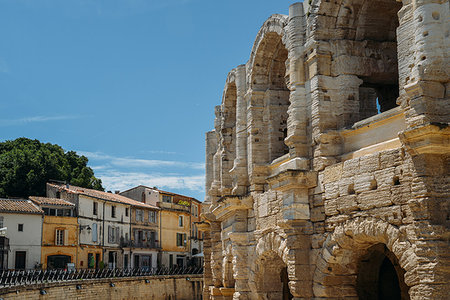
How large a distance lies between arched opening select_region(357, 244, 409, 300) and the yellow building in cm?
2779

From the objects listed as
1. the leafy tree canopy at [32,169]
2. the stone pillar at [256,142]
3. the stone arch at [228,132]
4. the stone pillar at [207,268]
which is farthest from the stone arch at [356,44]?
the leafy tree canopy at [32,169]

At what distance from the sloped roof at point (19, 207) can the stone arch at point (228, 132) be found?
2028 cm

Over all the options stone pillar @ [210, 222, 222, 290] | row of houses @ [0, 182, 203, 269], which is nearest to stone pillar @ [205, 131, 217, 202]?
stone pillar @ [210, 222, 222, 290]

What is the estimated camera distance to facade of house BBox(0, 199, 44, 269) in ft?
117

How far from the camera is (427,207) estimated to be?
896cm

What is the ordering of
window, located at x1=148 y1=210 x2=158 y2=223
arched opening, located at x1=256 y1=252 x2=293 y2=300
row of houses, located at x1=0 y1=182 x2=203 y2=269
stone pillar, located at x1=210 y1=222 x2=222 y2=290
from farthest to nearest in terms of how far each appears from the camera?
1. window, located at x1=148 y1=210 x2=158 y2=223
2. row of houses, located at x1=0 y1=182 x2=203 y2=269
3. stone pillar, located at x1=210 y1=222 x2=222 y2=290
4. arched opening, located at x1=256 y1=252 x2=293 y2=300

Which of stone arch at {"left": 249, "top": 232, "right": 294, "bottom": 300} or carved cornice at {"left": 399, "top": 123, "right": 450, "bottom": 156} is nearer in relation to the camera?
carved cornice at {"left": 399, "top": 123, "right": 450, "bottom": 156}

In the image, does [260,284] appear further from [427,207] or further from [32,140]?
[32,140]

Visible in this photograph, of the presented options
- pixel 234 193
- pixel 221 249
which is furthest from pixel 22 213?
pixel 234 193

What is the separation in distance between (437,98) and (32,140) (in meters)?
42.7

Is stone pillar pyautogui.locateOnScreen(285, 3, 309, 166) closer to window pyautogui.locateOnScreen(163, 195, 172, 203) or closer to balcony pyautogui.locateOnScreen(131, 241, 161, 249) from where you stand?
balcony pyautogui.locateOnScreen(131, 241, 161, 249)

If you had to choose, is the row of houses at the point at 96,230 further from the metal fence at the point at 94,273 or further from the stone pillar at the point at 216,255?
the stone pillar at the point at 216,255

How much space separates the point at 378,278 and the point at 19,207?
27.8 m

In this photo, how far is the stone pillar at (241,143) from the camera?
16500 mm
